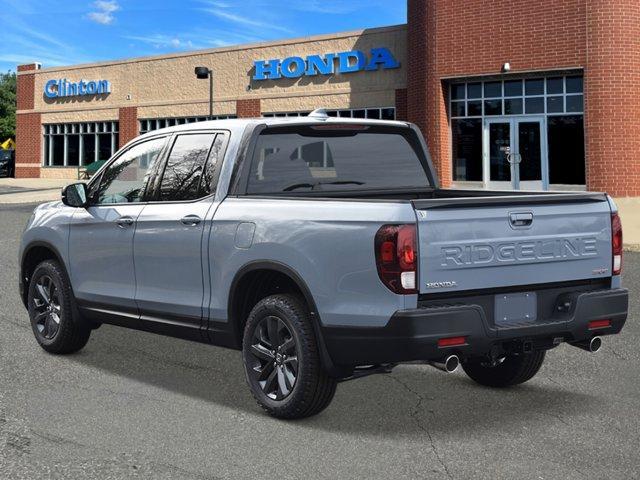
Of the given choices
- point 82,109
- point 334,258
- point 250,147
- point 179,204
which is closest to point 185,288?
point 179,204

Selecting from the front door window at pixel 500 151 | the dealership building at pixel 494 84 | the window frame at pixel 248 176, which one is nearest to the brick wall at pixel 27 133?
the dealership building at pixel 494 84

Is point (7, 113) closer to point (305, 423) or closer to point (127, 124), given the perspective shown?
point (127, 124)

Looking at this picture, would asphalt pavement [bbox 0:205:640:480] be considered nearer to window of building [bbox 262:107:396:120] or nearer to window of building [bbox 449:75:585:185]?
window of building [bbox 449:75:585:185]

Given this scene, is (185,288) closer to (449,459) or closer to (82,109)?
(449,459)

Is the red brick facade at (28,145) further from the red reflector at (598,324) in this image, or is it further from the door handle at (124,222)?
the red reflector at (598,324)

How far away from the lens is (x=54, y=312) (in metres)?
7.02

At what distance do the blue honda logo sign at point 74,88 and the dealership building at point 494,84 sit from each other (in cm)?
1006

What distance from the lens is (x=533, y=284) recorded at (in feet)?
16.1

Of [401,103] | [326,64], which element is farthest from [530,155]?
[326,64]

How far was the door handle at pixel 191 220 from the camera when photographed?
5609 millimetres

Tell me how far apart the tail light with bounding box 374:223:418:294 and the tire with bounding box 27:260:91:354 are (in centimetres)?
328

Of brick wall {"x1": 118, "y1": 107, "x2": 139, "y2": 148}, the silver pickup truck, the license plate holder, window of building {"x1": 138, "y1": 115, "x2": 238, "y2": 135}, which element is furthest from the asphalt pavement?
brick wall {"x1": 118, "y1": 107, "x2": 139, "y2": 148}

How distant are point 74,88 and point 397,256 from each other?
1728 inches

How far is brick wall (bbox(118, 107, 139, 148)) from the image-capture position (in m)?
42.2
